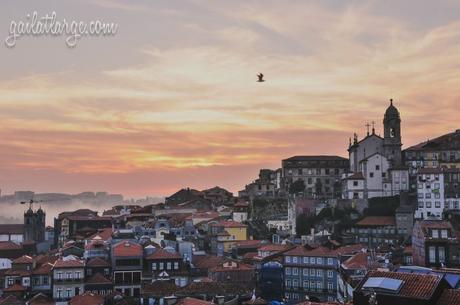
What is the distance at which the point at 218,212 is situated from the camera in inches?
4397

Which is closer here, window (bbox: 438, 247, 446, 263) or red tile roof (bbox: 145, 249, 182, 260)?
window (bbox: 438, 247, 446, 263)

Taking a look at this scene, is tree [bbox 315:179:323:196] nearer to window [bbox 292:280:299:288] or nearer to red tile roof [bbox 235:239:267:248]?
red tile roof [bbox 235:239:267:248]

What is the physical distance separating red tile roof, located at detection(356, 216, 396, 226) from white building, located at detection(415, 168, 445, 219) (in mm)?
3752

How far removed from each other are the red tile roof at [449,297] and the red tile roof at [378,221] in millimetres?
66570

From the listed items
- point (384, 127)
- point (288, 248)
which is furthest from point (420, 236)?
point (384, 127)

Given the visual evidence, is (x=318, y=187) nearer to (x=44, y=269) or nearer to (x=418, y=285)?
(x=44, y=269)

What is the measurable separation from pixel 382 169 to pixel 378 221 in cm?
1331

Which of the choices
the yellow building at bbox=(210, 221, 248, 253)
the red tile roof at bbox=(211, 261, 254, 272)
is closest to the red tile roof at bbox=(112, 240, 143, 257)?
the red tile roof at bbox=(211, 261, 254, 272)

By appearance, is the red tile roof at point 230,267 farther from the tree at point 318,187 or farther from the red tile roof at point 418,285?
the red tile roof at point 418,285

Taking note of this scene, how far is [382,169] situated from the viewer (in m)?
96.4

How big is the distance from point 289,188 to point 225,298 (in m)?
55.1

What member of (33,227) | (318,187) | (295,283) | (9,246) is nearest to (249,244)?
(295,283)

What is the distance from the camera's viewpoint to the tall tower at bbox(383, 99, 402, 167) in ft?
327

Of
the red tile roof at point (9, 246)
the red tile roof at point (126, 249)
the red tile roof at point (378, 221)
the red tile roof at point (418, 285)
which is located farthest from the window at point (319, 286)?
the red tile roof at point (418, 285)
